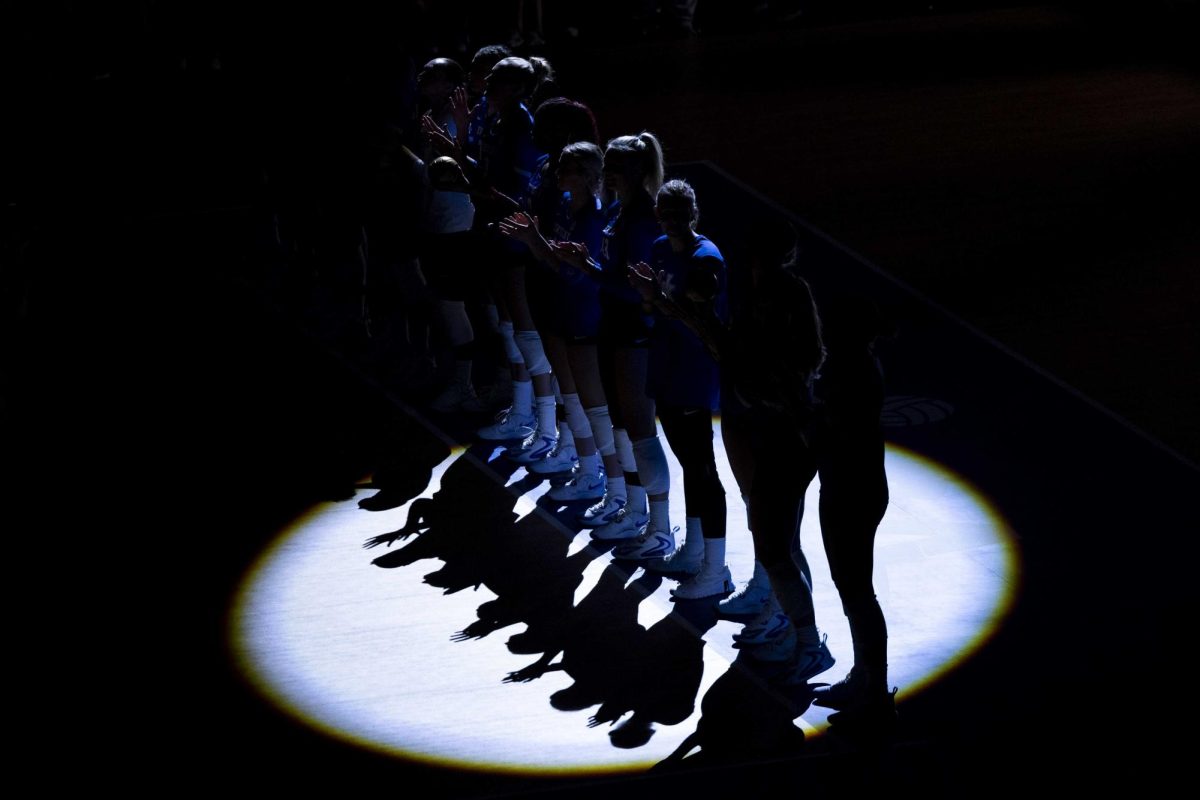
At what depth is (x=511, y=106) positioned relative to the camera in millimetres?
8367

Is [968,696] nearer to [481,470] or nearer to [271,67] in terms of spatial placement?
[481,470]

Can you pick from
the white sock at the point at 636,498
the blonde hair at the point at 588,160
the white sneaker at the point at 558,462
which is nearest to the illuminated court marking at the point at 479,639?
the white sneaker at the point at 558,462

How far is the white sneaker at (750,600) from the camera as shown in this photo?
702cm

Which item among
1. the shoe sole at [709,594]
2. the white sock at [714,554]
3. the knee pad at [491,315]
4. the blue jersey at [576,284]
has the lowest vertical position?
the shoe sole at [709,594]

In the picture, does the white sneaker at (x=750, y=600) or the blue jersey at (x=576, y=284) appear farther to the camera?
the blue jersey at (x=576, y=284)

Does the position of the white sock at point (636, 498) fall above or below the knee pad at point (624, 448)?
below

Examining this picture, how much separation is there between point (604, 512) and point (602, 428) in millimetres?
433

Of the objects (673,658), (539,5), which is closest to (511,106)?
(673,658)

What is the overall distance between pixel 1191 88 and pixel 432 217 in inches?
407

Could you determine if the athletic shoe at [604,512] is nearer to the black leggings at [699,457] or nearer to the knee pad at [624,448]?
the knee pad at [624,448]

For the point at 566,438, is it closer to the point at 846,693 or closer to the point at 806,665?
the point at 806,665

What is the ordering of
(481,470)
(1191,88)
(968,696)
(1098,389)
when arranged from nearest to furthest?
(968,696) < (481,470) < (1098,389) < (1191,88)

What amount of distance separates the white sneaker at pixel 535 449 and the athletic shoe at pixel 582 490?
439mm

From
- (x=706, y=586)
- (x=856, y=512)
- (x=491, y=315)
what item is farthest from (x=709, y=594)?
(x=491, y=315)
